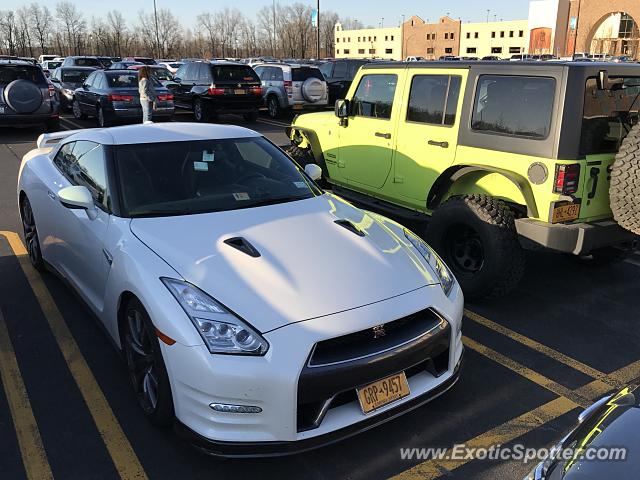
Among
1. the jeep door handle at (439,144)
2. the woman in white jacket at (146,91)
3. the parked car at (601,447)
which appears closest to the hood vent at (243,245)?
the parked car at (601,447)

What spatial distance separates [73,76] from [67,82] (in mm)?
372

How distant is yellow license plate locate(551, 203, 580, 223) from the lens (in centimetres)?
419

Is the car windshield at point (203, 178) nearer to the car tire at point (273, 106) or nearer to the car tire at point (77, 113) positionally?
the car tire at point (77, 113)

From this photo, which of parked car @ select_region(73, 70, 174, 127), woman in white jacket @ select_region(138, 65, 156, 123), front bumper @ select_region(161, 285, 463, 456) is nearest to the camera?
front bumper @ select_region(161, 285, 463, 456)

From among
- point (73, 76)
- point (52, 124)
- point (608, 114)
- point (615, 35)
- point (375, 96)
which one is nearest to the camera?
point (608, 114)

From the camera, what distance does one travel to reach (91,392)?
3361 millimetres

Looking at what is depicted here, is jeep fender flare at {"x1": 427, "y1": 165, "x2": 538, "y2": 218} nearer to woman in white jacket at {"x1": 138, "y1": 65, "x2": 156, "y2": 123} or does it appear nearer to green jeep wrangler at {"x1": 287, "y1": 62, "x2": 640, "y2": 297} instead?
green jeep wrangler at {"x1": 287, "y1": 62, "x2": 640, "y2": 297}

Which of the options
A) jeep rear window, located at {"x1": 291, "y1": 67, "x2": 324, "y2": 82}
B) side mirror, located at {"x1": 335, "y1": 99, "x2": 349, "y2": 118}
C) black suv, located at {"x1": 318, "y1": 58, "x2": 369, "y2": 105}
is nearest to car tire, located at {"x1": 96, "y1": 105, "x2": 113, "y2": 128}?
jeep rear window, located at {"x1": 291, "y1": 67, "x2": 324, "y2": 82}

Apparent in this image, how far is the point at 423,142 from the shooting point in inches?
210

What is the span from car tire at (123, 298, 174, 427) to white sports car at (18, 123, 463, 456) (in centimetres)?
1

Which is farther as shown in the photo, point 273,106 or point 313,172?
point 273,106

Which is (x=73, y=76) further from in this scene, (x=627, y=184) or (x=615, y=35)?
(x=615, y=35)

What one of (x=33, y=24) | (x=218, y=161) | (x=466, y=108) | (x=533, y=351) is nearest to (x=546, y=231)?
(x=533, y=351)

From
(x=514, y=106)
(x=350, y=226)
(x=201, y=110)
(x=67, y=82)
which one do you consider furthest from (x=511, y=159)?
(x=67, y=82)
